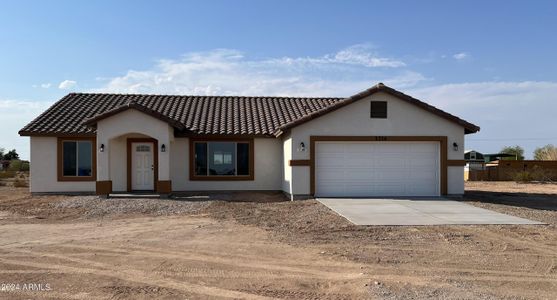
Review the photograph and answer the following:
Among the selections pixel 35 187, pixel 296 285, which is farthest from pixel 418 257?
pixel 35 187

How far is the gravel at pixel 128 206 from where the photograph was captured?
51.6ft

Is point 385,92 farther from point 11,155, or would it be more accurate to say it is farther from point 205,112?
point 11,155

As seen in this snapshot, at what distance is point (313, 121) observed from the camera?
62.1ft

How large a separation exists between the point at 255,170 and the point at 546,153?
32724 millimetres

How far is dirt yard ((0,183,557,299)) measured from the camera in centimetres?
686

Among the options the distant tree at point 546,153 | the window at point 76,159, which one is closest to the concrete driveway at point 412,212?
the window at point 76,159

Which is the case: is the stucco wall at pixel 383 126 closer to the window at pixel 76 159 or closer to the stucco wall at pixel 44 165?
the window at pixel 76 159

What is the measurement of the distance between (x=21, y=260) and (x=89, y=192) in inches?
503

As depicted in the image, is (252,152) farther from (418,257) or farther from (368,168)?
(418,257)

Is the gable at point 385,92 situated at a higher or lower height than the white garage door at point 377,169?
higher

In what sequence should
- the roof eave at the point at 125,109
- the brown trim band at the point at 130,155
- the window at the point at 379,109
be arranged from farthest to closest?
1. the brown trim band at the point at 130,155
2. the window at the point at 379,109
3. the roof eave at the point at 125,109

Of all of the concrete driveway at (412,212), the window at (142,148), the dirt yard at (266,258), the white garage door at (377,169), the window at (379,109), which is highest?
the window at (379,109)

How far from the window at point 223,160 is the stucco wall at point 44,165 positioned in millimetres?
5715

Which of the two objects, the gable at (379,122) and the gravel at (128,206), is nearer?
the gravel at (128,206)
